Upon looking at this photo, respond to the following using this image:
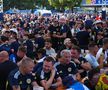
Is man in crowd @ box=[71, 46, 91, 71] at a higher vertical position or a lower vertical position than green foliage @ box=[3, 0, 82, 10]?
higher

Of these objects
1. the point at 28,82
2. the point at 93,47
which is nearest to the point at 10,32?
the point at 93,47

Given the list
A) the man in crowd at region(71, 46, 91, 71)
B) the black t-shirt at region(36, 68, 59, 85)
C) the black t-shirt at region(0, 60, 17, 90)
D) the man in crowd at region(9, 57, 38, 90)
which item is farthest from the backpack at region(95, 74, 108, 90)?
the man in crowd at region(71, 46, 91, 71)

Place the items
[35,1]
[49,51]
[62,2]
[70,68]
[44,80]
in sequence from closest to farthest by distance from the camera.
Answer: [44,80] < [70,68] < [49,51] < [62,2] < [35,1]

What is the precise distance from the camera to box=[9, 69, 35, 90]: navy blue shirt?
6.65 meters

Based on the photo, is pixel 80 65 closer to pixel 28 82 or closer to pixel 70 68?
pixel 70 68

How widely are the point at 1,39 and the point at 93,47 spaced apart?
3.33 meters

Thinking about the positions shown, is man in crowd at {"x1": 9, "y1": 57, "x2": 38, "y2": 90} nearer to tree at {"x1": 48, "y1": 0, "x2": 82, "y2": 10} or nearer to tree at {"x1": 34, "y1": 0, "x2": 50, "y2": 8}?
tree at {"x1": 48, "y1": 0, "x2": 82, "y2": 10}

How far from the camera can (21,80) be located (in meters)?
6.67

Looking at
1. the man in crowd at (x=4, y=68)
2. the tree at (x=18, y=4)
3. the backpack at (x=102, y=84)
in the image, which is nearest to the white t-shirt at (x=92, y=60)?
the man in crowd at (x=4, y=68)

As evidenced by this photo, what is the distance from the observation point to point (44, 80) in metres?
7.29

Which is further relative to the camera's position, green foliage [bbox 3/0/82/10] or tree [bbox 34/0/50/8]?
tree [bbox 34/0/50/8]

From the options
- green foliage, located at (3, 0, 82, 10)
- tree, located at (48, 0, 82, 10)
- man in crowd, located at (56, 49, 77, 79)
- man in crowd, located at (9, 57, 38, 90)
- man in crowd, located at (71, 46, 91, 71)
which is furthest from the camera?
green foliage, located at (3, 0, 82, 10)

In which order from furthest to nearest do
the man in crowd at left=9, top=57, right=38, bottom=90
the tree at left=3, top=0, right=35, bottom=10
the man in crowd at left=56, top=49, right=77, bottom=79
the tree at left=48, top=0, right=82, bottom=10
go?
the tree at left=3, top=0, right=35, bottom=10 → the tree at left=48, top=0, right=82, bottom=10 → the man in crowd at left=56, top=49, right=77, bottom=79 → the man in crowd at left=9, top=57, right=38, bottom=90

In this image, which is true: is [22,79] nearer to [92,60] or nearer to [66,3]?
[92,60]
